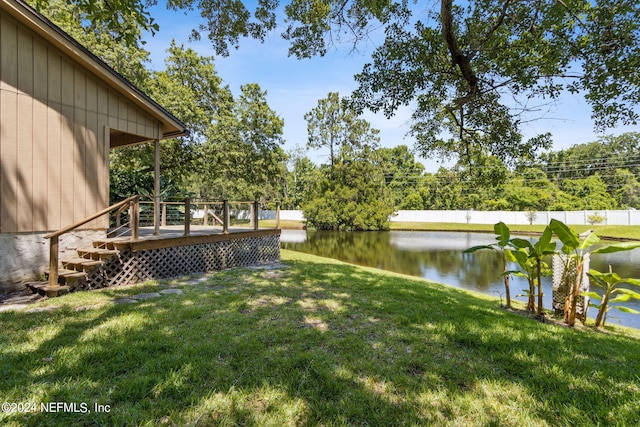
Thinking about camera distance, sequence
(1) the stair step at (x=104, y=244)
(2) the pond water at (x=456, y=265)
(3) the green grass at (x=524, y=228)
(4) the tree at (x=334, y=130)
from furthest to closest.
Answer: (4) the tree at (x=334, y=130)
(3) the green grass at (x=524, y=228)
(2) the pond water at (x=456, y=265)
(1) the stair step at (x=104, y=244)

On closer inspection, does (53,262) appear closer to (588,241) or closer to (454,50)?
(454,50)

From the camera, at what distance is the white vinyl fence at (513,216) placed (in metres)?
27.2

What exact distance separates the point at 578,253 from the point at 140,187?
16505 mm

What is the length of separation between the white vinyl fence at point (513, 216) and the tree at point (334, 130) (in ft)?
28.8

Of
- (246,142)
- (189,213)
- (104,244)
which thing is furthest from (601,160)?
(104,244)

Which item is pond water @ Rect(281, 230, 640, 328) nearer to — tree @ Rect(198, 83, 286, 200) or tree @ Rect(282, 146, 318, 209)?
tree @ Rect(198, 83, 286, 200)

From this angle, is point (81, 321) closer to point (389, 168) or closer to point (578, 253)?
point (578, 253)

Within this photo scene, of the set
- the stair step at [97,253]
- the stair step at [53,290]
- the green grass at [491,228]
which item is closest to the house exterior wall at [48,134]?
the stair step at [97,253]

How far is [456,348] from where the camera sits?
3119mm

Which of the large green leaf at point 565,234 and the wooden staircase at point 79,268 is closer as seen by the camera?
the large green leaf at point 565,234

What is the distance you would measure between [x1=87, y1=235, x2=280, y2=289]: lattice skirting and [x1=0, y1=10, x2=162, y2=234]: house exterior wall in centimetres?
123

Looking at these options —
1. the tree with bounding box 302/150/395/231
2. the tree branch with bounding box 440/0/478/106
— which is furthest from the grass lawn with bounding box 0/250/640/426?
the tree with bounding box 302/150/395/231

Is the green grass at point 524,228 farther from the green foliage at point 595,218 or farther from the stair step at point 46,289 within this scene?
the stair step at point 46,289

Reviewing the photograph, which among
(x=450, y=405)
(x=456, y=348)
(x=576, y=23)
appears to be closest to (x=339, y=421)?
(x=450, y=405)
